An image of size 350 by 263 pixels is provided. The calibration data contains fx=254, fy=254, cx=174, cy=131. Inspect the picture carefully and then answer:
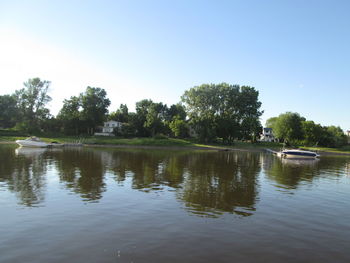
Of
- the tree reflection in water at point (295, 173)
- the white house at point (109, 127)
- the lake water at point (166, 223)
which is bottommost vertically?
the tree reflection in water at point (295, 173)

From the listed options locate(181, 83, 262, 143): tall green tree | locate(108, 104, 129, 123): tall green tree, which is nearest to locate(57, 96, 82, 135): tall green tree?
locate(108, 104, 129, 123): tall green tree

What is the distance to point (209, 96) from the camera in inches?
3711

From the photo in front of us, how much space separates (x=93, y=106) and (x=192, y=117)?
133 ft

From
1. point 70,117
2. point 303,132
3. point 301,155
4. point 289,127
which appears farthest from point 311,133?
point 70,117

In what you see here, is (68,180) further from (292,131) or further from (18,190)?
(292,131)

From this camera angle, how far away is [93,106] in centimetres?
10262

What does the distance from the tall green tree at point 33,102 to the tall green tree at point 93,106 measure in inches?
554

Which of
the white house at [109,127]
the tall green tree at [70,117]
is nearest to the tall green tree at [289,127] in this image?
the white house at [109,127]

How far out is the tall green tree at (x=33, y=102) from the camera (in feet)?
314

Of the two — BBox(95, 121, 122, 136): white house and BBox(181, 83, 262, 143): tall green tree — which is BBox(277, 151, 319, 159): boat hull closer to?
BBox(181, 83, 262, 143): tall green tree

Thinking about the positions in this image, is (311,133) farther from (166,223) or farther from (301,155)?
(166,223)

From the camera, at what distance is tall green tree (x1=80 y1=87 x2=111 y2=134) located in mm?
100000

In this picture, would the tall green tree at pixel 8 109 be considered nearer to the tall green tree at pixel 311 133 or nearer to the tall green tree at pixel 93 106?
the tall green tree at pixel 93 106

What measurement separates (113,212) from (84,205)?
182cm
